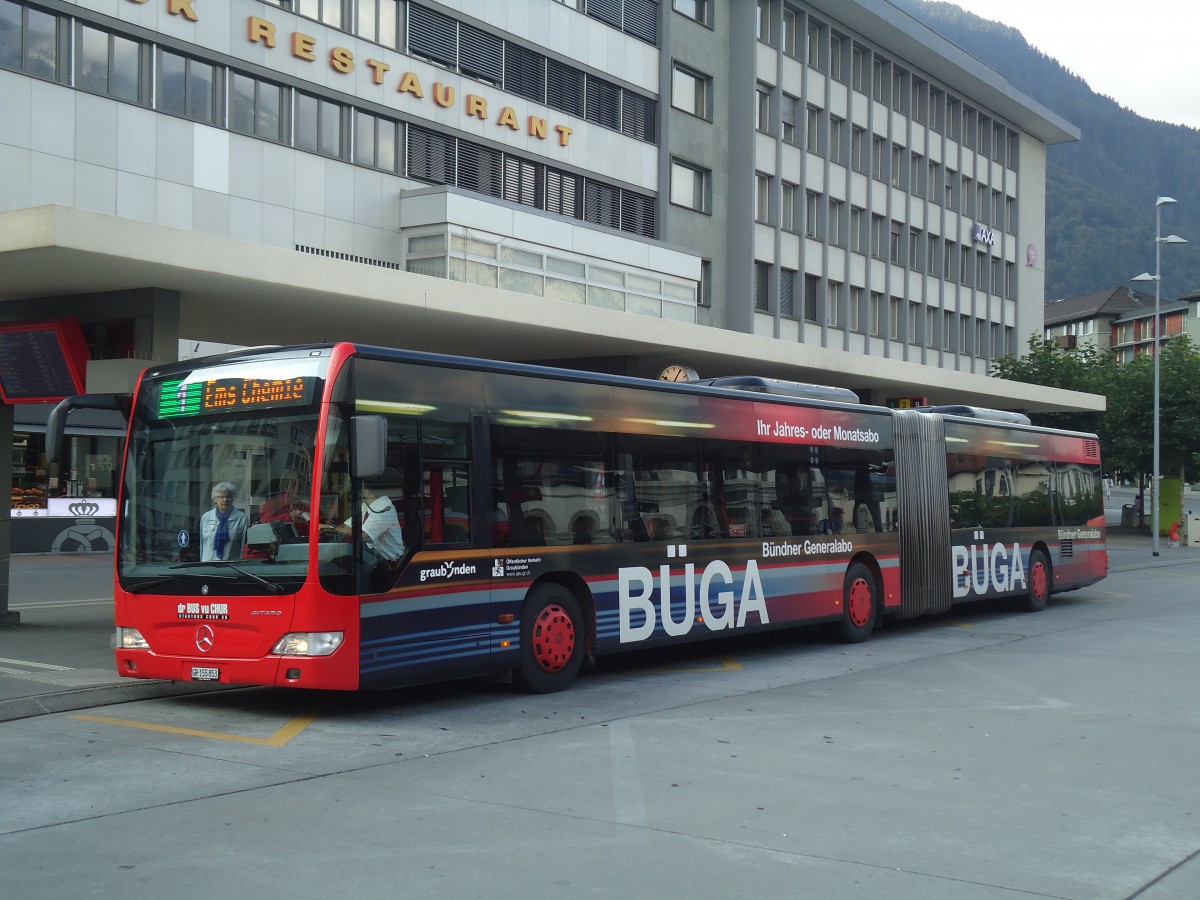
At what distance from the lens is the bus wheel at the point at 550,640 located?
38.3 feet

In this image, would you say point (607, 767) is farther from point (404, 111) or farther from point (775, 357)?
point (404, 111)

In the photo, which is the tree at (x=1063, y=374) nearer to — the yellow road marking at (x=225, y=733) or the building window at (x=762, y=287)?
the building window at (x=762, y=287)

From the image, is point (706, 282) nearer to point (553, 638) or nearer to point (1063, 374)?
point (1063, 374)

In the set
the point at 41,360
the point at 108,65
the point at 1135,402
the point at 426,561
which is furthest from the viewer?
the point at 1135,402

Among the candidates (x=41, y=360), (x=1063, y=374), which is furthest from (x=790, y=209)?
(x=41, y=360)

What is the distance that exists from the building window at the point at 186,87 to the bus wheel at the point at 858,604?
1810 cm

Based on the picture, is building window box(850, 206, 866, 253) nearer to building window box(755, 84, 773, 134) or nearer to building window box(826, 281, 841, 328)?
building window box(826, 281, 841, 328)

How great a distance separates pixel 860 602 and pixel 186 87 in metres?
18.6

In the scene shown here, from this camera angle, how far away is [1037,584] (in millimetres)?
21656

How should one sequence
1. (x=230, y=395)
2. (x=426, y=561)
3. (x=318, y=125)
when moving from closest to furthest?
(x=230, y=395)
(x=426, y=561)
(x=318, y=125)

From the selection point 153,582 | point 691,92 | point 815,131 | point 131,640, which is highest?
point 815,131

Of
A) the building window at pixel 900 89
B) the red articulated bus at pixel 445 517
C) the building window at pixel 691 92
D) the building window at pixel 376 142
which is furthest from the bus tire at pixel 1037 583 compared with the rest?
the building window at pixel 900 89

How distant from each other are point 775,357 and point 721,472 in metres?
9.40

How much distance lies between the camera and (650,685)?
12766 millimetres
